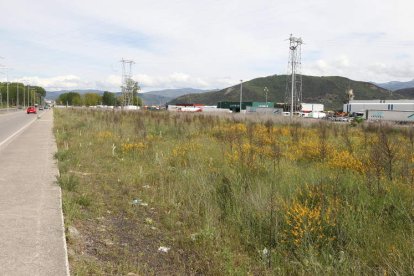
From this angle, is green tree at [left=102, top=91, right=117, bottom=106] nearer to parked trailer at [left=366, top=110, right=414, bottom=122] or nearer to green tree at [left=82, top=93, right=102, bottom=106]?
green tree at [left=82, top=93, right=102, bottom=106]

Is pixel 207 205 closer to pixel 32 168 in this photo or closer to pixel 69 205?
pixel 69 205

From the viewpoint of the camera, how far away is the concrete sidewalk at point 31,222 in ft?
12.4

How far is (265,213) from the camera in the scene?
507 cm

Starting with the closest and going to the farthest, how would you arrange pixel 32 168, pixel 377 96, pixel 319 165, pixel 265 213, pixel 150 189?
pixel 265 213, pixel 150 189, pixel 319 165, pixel 32 168, pixel 377 96

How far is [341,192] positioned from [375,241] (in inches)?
60.4

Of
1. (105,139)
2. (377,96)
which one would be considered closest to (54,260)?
(105,139)

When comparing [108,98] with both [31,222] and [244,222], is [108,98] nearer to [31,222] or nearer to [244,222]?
[31,222]

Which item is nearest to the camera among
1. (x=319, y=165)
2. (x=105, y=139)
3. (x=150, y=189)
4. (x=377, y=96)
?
(x=150, y=189)

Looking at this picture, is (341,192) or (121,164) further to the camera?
(121,164)

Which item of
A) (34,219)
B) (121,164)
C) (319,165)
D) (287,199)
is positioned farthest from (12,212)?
(319,165)

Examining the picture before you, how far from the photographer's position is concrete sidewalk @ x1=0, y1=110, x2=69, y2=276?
149 inches

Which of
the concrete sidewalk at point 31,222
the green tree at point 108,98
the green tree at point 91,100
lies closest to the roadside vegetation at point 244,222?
the concrete sidewalk at point 31,222

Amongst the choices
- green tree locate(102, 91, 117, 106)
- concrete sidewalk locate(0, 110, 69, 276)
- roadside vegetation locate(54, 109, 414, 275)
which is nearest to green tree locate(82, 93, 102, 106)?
green tree locate(102, 91, 117, 106)

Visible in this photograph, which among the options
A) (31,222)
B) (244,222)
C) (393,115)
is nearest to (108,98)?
(393,115)
